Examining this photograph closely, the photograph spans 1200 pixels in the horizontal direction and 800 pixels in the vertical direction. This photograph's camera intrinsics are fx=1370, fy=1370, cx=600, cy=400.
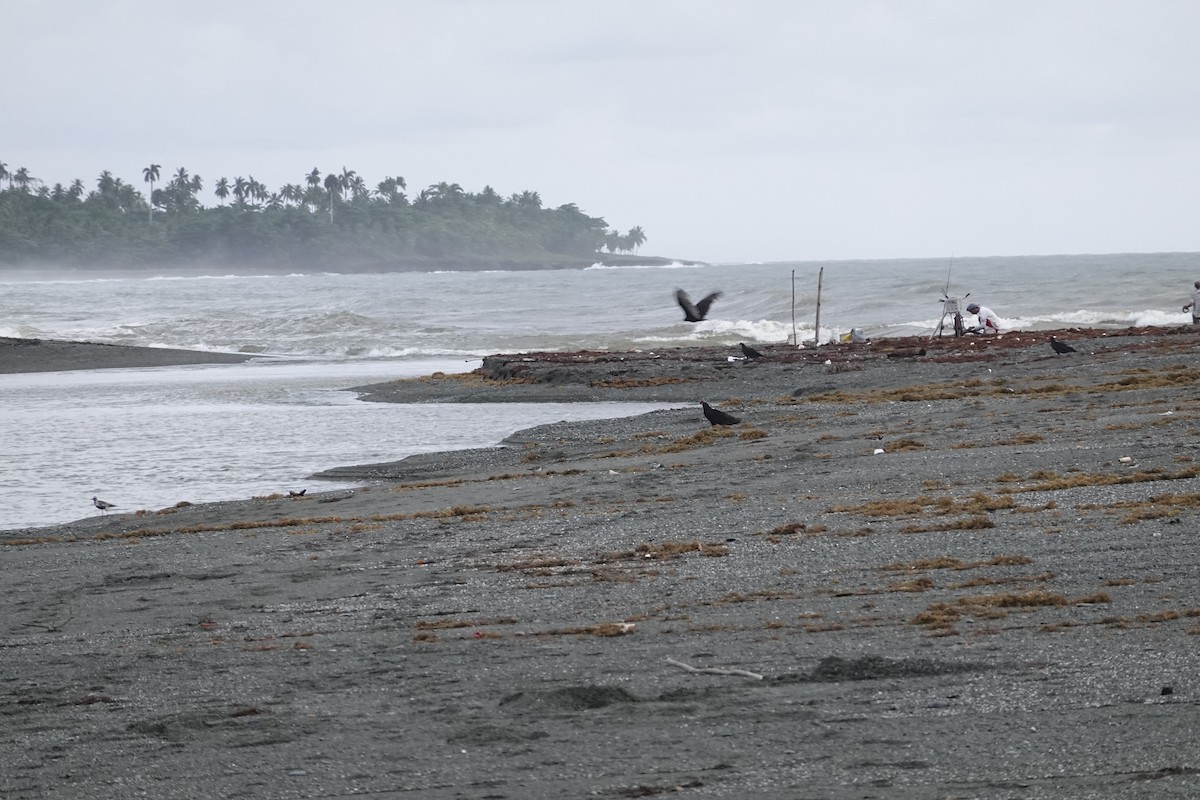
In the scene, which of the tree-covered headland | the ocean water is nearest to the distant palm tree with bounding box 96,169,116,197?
the tree-covered headland

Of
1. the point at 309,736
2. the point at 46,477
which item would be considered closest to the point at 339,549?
the point at 309,736

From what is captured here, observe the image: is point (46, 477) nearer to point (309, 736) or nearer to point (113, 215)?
point (309, 736)

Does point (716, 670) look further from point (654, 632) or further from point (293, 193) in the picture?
point (293, 193)

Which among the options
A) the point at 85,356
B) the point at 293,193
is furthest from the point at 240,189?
the point at 85,356

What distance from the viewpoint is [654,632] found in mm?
6258

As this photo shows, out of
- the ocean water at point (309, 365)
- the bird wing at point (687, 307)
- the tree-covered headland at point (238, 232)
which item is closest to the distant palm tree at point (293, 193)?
the tree-covered headland at point (238, 232)

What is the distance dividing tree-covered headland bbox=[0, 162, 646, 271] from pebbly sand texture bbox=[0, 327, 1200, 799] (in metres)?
162

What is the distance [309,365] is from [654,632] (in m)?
29.0

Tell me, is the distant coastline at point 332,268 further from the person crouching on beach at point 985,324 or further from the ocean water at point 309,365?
the person crouching on beach at point 985,324

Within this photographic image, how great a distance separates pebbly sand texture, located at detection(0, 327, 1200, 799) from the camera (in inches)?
179

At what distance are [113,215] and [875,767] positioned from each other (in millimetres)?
180779

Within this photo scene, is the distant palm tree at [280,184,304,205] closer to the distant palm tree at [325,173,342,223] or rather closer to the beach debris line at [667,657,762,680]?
the distant palm tree at [325,173,342,223]

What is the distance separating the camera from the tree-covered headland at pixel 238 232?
539 ft

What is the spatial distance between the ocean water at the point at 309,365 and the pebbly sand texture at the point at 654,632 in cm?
342
